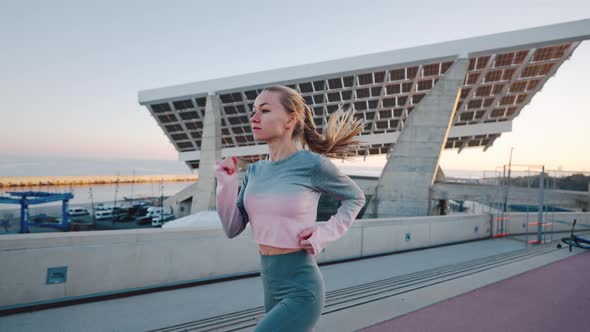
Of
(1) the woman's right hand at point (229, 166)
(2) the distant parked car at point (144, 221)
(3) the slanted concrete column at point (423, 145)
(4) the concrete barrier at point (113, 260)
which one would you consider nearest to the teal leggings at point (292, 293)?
(1) the woman's right hand at point (229, 166)

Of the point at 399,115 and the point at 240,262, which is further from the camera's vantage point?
the point at 399,115

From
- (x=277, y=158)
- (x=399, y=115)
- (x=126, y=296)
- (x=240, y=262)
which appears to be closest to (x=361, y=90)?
(x=399, y=115)

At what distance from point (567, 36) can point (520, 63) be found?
11.6 ft

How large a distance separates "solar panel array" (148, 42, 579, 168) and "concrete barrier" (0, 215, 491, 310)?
50.4 feet

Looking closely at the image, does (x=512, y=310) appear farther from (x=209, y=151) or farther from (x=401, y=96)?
(x=209, y=151)

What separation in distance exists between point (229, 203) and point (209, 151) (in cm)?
2725

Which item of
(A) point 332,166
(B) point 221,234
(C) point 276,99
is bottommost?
(B) point 221,234

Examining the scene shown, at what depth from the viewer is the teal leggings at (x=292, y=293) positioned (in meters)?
1.52

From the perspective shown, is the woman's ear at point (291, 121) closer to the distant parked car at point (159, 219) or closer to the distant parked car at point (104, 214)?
the distant parked car at point (159, 219)

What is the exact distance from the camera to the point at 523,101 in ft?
88.3

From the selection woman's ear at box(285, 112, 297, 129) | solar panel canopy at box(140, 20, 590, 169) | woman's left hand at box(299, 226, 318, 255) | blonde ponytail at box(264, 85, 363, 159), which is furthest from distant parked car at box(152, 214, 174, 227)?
woman's left hand at box(299, 226, 318, 255)

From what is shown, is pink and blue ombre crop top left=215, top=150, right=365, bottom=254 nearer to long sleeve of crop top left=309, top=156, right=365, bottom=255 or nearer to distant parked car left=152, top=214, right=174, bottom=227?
long sleeve of crop top left=309, top=156, right=365, bottom=255

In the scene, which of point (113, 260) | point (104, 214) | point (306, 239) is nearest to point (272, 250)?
point (306, 239)

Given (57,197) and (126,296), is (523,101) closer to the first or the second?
(126,296)
